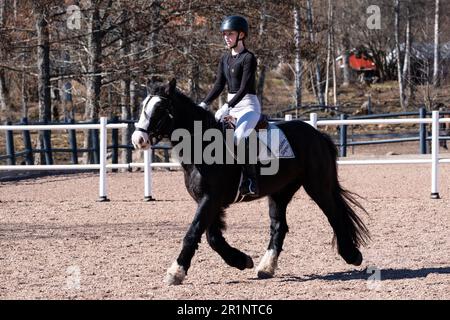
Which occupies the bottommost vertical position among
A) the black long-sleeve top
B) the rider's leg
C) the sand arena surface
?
the sand arena surface

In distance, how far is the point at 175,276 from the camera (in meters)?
6.88

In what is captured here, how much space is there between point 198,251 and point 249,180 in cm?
179

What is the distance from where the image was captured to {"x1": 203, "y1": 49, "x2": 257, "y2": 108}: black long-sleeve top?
7.29 m

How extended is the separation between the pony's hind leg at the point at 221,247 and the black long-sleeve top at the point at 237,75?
3.60 feet

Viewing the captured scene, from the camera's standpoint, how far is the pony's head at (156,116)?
682cm

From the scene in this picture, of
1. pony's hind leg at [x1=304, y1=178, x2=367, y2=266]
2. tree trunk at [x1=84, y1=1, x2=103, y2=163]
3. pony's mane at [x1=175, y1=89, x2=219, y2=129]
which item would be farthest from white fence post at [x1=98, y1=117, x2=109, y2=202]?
tree trunk at [x1=84, y1=1, x2=103, y2=163]

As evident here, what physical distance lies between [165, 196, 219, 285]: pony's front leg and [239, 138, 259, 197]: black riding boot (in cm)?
35

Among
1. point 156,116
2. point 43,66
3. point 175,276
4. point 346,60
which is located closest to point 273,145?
point 156,116

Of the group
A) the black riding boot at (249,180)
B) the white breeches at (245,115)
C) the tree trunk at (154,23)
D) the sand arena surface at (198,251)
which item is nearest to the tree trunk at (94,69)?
the tree trunk at (154,23)

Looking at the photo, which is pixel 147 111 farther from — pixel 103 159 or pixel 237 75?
pixel 103 159

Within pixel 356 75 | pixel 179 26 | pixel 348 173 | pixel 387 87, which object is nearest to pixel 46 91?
pixel 179 26

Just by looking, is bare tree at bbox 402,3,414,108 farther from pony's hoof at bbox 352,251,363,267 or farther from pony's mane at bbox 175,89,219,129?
pony's mane at bbox 175,89,219,129

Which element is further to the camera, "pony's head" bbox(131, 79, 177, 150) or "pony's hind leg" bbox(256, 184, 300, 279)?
"pony's hind leg" bbox(256, 184, 300, 279)
